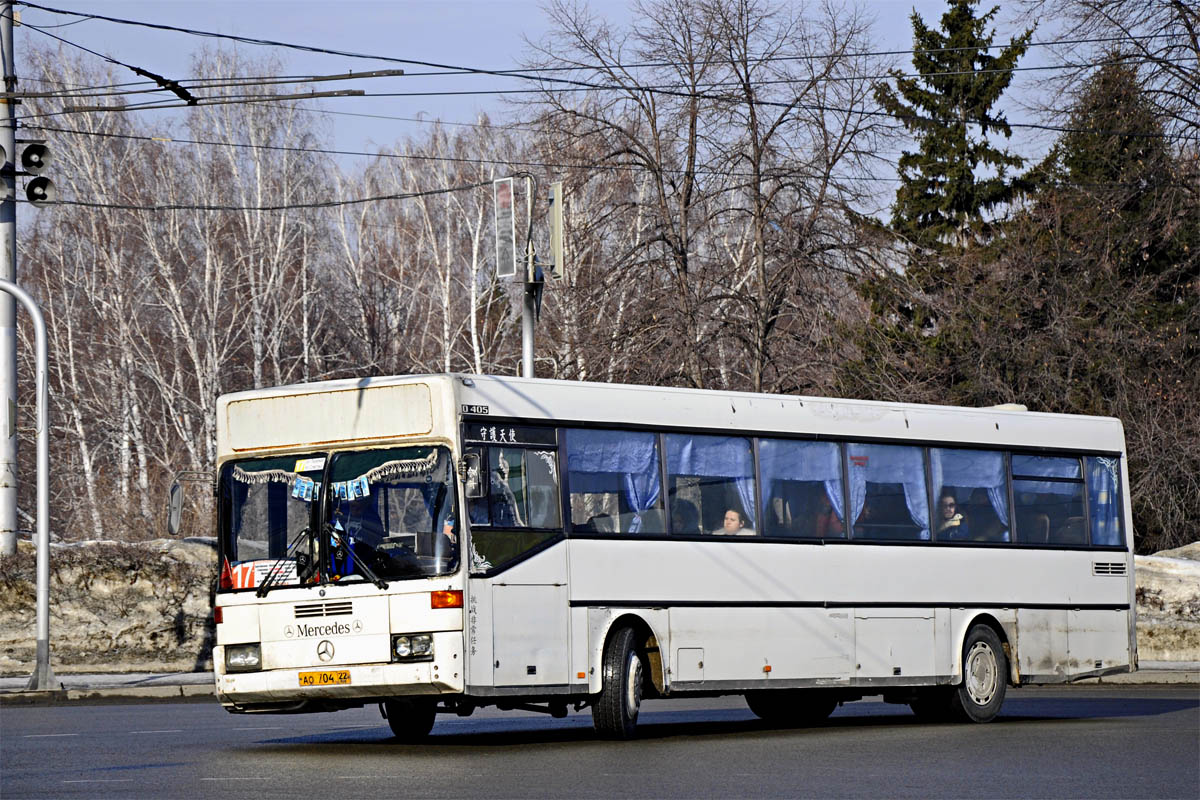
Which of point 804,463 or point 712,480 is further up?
point 804,463

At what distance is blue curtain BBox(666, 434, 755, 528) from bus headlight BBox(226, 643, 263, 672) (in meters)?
3.79

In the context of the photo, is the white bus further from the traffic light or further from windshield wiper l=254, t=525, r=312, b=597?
the traffic light

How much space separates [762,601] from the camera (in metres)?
16.4

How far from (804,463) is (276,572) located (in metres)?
5.12

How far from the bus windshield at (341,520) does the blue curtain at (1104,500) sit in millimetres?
8282

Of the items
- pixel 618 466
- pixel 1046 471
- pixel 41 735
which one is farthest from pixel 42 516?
pixel 1046 471

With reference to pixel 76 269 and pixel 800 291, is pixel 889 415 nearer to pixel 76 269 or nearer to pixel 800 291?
pixel 800 291

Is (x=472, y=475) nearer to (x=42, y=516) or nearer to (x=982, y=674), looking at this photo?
(x=982, y=674)

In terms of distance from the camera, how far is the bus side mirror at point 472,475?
1422 cm

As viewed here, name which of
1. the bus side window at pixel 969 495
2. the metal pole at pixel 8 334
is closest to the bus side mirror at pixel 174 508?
the bus side window at pixel 969 495

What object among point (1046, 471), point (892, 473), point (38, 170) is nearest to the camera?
point (892, 473)

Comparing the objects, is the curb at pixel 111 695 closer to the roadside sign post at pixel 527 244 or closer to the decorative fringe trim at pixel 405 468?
the roadside sign post at pixel 527 244

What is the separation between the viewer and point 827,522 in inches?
675

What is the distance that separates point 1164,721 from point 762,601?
4.34m
